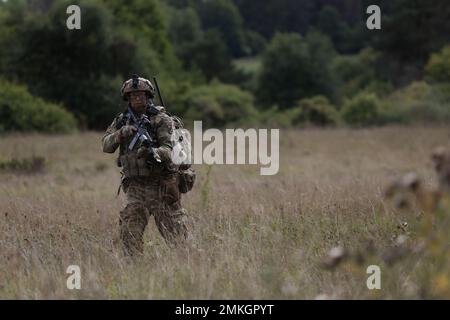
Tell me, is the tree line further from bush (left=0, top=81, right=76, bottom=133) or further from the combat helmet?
the combat helmet

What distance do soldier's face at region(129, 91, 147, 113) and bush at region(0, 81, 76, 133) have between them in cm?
1899

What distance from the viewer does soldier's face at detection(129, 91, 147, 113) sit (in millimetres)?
6353

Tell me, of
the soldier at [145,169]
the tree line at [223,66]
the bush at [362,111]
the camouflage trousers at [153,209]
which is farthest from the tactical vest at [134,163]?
the bush at [362,111]

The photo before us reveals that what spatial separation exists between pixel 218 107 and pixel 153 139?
2645 centimetres

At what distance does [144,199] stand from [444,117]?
75.0ft

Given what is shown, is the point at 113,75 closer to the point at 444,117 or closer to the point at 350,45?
the point at 444,117

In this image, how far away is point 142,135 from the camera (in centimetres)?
619

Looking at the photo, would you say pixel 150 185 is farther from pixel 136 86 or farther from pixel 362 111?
pixel 362 111

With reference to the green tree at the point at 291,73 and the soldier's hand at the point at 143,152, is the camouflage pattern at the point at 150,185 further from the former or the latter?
the green tree at the point at 291,73

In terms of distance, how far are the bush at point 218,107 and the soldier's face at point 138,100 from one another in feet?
81.2

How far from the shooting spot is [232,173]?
14859 mm

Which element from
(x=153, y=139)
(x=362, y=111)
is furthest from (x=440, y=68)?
(x=153, y=139)
